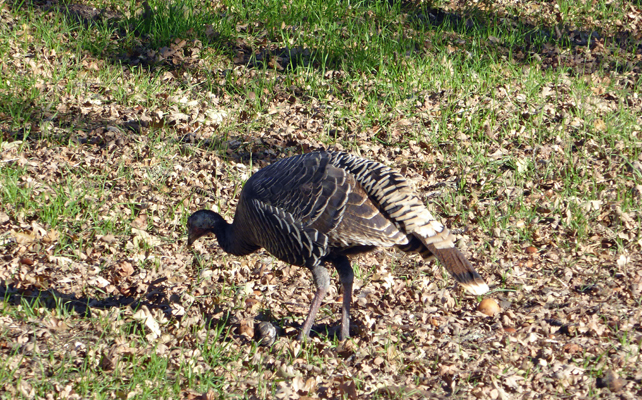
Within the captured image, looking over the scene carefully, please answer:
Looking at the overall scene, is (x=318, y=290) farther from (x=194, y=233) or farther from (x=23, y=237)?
(x=23, y=237)

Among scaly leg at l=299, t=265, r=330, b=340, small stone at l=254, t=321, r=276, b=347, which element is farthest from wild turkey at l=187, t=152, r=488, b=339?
small stone at l=254, t=321, r=276, b=347

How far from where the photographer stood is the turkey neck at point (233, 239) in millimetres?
4895

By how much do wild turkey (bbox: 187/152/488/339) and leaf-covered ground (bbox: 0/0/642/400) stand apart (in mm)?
562

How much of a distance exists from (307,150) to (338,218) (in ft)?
9.23

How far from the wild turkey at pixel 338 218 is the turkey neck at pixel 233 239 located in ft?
0.70

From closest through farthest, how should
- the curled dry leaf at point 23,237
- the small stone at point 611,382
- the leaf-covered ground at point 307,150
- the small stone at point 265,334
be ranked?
the small stone at point 611,382 → the leaf-covered ground at point 307,150 → the small stone at point 265,334 → the curled dry leaf at point 23,237

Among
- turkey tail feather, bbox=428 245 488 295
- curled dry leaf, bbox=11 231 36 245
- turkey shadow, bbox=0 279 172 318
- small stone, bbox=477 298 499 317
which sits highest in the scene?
turkey tail feather, bbox=428 245 488 295

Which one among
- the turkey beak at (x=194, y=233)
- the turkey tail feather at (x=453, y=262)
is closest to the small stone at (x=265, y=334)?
the turkey beak at (x=194, y=233)

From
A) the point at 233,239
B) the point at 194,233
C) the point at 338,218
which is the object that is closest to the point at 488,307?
the point at 338,218

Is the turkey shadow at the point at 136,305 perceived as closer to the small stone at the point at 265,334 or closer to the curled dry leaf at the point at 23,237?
the small stone at the point at 265,334

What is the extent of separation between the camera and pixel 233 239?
4969mm

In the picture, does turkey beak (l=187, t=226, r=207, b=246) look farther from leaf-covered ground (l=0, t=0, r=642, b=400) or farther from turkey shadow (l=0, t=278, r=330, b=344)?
turkey shadow (l=0, t=278, r=330, b=344)

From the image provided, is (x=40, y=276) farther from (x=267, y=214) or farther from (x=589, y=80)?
(x=589, y=80)

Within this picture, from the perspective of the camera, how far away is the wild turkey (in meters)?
4.29
